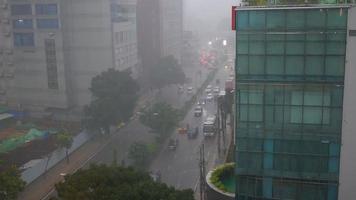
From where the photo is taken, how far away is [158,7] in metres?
74.0

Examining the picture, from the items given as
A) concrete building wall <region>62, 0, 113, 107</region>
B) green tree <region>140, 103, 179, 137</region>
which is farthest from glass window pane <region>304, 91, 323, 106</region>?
concrete building wall <region>62, 0, 113, 107</region>

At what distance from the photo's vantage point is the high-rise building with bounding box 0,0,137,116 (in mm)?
54656

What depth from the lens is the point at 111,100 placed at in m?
47.0

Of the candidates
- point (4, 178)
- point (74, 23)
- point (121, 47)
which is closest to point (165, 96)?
point (121, 47)

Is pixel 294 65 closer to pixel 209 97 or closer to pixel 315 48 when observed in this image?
pixel 315 48

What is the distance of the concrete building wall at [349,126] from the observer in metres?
21.4

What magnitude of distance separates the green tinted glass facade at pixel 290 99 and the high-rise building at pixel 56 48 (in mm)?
35195

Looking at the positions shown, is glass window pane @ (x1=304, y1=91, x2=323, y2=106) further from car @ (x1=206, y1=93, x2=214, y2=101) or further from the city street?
car @ (x1=206, y1=93, x2=214, y2=101)

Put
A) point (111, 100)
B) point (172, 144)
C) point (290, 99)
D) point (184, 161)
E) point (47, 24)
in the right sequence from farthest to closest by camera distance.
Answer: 1. point (47, 24)
2. point (111, 100)
3. point (172, 144)
4. point (184, 161)
5. point (290, 99)

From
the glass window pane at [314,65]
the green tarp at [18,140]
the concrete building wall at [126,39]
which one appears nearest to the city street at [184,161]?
the green tarp at [18,140]

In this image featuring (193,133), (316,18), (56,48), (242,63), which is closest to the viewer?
(316,18)

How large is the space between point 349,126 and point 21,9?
43.0 m

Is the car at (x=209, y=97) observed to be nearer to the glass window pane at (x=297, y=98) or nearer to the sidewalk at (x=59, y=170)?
the sidewalk at (x=59, y=170)

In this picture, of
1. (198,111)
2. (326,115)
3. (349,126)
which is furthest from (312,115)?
(198,111)
